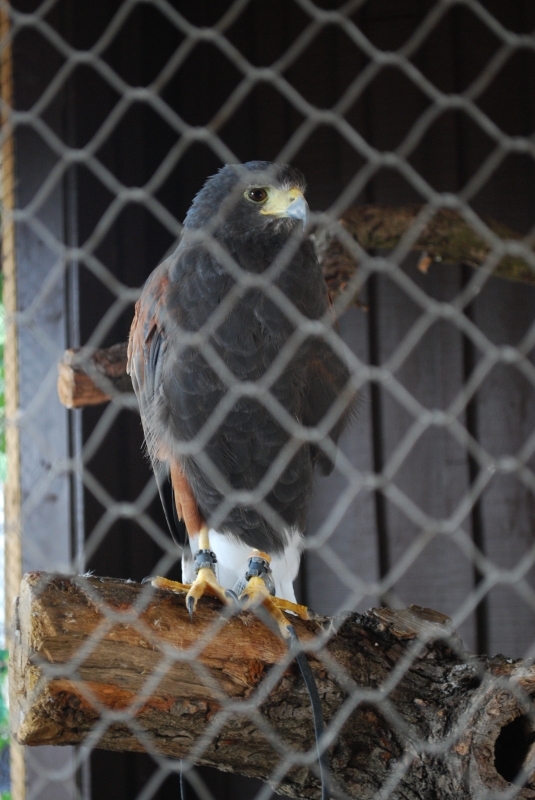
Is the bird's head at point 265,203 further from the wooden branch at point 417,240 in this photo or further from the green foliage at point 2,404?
the green foliage at point 2,404

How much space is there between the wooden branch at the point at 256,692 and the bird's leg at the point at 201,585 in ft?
0.10

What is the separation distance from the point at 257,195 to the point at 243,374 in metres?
0.49

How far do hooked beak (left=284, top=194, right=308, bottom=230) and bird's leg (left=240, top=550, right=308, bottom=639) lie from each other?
33.4 inches

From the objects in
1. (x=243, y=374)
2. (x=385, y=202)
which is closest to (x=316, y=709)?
(x=243, y=374)

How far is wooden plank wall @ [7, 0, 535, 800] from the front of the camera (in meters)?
2.61

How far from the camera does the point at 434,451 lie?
110 inches

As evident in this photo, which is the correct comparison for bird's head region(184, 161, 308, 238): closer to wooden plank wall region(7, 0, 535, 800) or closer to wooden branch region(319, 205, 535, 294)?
wooden branch region(319, 205, 535, 294)

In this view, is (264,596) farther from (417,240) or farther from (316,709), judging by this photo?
(417,240)

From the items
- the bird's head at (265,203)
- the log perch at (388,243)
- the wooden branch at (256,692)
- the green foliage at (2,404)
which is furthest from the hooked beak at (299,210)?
the green foliage at (2,404)

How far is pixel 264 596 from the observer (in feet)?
5.53

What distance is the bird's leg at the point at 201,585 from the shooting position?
1539mm

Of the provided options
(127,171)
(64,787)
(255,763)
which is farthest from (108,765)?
(127,171)

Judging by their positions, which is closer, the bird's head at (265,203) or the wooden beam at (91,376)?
the bird's head at (265,203)

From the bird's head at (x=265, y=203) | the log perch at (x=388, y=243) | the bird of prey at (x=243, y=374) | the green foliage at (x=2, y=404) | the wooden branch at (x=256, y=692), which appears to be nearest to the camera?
the wooden branch at (x=256, y=692)
